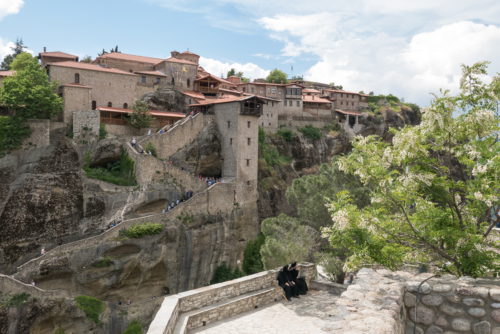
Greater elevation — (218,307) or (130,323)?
(218,307)

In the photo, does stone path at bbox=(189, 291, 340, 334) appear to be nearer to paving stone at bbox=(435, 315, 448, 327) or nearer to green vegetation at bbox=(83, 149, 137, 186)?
paving stone at bbox=(435, 315, 448, 327)

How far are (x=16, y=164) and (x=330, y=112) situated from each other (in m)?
41.2

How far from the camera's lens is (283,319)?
1132 centimetres

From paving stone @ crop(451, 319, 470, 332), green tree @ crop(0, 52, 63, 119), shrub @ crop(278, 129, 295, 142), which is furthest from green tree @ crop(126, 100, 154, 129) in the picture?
paving stone @ crop(451, 319, 470, 332)

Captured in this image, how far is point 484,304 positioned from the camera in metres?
6.38

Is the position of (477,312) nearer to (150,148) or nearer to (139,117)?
(150,148)

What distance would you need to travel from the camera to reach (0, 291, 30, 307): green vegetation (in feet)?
75.5

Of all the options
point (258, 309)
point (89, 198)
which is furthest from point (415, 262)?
point (89, 198)

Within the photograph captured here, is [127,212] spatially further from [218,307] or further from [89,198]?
[218,307]

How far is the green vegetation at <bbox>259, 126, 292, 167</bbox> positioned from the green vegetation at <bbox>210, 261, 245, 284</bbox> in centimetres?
1292

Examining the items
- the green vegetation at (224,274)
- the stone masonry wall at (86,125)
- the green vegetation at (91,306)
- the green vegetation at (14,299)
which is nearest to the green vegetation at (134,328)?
the green vegetation at (91,306)

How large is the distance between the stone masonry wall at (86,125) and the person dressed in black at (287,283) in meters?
25.9

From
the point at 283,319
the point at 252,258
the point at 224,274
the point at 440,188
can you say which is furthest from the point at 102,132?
the point at 440,188

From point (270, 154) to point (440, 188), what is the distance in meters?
35.4
